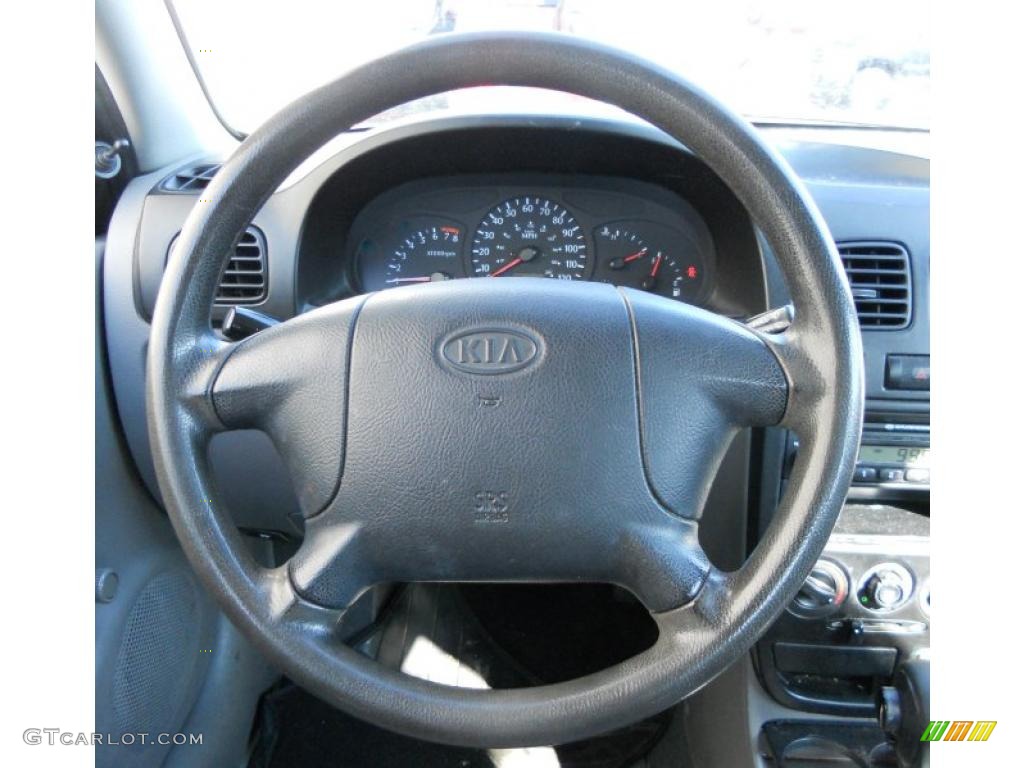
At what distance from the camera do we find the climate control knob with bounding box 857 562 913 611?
53.4 inches

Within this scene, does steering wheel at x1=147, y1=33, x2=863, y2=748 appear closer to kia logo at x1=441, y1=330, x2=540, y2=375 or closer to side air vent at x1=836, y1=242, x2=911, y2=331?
kia logo at x1=441, y1=330, x2=540, y2=375

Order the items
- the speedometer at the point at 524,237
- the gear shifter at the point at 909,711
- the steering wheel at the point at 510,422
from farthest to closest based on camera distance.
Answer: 1. the speedometer at the point at 524,237
2. the gear shifter at the point at 909,711
3. the steering wheel at the point at 510,422

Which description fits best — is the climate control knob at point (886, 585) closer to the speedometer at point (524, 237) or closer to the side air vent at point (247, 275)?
the speedometer at point (524, 237)

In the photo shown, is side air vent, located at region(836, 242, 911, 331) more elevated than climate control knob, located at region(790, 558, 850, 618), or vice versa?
side air vent, located at region(836, 242, 911, 331)

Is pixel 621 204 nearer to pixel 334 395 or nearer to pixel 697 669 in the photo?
pixel 334 395

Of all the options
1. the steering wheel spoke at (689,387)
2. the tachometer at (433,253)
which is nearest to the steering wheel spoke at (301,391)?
the steering wheel spoke at (689,387)

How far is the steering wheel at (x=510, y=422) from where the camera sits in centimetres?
79

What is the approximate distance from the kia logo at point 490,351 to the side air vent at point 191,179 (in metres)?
0.72

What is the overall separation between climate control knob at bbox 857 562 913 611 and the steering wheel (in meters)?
0.65

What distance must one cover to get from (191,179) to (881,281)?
1.11 metres

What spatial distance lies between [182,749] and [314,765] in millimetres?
398

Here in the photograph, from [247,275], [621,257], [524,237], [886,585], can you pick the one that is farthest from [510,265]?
[886,585]

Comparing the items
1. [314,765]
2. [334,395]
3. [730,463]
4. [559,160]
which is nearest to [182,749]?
[314,765]

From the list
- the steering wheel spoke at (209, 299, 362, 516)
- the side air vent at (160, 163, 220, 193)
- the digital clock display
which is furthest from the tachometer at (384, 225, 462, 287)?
the digital clock display
